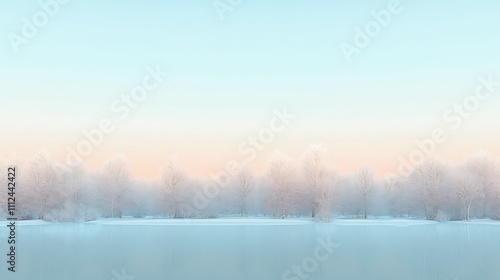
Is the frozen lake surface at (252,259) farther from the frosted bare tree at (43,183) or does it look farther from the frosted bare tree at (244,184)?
the frosted bare tree at (244,184)

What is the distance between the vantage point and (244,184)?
64.8 m

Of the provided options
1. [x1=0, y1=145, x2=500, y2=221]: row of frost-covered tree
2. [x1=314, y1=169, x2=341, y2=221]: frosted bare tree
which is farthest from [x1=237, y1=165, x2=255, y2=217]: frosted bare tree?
[x1=314, y1=169, x2=341, y2=221]: frosted bare tree

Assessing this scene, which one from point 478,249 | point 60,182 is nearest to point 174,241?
point 478,249

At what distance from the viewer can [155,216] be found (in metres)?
62.4

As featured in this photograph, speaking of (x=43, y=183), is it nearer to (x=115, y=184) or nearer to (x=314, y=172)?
(x=115, y=184)

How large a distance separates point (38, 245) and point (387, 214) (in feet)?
159

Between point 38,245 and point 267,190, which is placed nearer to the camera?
point 38,245

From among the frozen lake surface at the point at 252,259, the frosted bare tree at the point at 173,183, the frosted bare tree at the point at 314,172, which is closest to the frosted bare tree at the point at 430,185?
the frosted bare tree at the point at 314,172

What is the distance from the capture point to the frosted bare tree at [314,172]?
5744 centimetres

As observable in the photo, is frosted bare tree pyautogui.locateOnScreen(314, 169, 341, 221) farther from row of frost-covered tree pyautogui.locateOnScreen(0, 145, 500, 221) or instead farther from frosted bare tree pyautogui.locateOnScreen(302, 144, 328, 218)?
row of frost-covered tree pyautogui.locateOnScreen(0, 145, 500, 221)

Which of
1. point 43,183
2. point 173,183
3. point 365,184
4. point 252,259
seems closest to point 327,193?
point 365,184

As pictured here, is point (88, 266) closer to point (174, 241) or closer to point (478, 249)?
point (174, 241)

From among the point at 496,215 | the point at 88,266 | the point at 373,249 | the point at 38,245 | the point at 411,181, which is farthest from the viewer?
the point at 411,181

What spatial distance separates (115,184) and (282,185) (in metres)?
21.9
